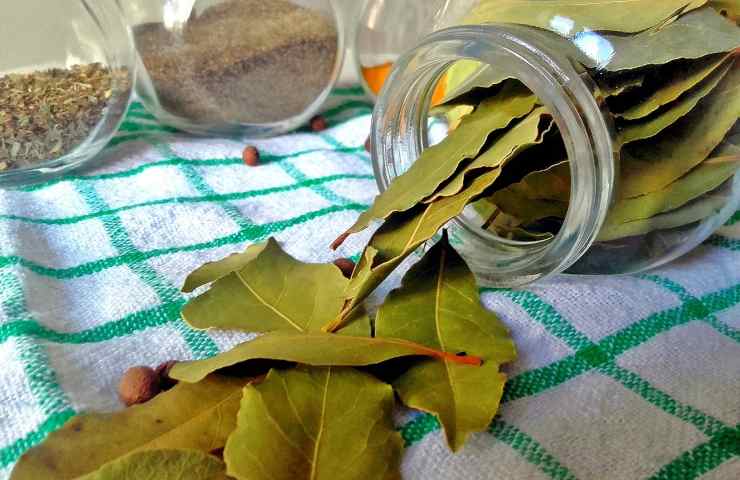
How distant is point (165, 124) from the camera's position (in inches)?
23.7

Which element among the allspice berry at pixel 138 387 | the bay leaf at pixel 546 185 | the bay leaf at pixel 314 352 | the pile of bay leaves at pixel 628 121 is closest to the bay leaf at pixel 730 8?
the pile of bay leaves at pixel 628 121

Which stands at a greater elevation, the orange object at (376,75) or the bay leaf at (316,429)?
the orange object at (376,75)

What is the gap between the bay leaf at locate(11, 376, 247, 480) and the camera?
246 millimetres

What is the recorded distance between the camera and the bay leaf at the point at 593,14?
33 centimetres

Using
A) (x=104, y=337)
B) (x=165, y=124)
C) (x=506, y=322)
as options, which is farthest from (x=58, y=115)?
(x=506, y=322)

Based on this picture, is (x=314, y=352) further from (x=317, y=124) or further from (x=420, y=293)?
(x=317, y=124)

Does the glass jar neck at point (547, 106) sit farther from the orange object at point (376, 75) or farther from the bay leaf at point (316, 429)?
the orange object at point (376, 75)

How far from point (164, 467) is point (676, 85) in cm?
28

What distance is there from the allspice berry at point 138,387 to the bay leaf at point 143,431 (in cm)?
1

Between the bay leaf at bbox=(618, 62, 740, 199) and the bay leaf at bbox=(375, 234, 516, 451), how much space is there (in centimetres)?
10

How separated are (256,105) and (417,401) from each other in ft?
1.21

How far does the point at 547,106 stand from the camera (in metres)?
0.32

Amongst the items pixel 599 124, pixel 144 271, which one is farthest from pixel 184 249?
pixel 599 124

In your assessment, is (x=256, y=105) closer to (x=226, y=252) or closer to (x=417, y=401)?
(x=226, y=252)
